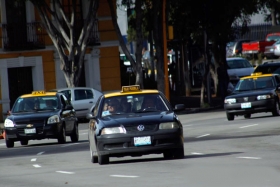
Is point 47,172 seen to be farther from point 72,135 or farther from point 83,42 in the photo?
point 83,42

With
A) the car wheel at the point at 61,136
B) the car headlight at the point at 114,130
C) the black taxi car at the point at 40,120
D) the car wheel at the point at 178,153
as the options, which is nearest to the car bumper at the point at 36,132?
the black taxi car at the point at 40,120

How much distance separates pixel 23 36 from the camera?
43312mm

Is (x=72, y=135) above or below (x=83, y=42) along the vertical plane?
below

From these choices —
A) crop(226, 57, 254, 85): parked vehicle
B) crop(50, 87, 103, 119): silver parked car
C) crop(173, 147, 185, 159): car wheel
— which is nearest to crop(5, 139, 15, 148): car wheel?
crop(173, 147, 185, 159): car wheel

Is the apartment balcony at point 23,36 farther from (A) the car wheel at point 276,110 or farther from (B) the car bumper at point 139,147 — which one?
(B) the car bumper at point 139,147

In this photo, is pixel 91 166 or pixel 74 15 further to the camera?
pixel 74 15

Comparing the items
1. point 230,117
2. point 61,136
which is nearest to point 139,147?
point 61,136

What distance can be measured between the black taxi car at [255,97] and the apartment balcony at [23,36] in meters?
13.8

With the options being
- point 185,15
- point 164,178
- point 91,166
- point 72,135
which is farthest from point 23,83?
point 164,178

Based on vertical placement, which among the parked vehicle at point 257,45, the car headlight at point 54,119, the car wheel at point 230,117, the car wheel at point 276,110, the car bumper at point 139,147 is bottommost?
the car wheel at point 230,117

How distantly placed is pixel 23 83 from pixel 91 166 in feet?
87.5

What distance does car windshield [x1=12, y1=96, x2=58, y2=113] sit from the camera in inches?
Result: 1056

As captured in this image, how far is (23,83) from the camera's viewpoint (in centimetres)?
4388

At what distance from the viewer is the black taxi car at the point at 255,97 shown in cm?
3088
